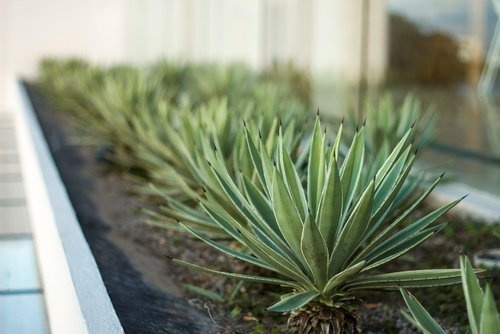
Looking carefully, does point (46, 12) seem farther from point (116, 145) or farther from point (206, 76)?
point (116, 145)

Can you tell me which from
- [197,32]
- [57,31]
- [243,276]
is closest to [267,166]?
[243,276]

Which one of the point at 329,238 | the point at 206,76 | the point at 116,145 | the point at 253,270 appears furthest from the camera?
the point at 206,76

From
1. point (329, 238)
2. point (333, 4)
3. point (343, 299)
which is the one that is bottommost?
point (343, 299)

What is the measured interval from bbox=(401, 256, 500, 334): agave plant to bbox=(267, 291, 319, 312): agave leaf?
0.34m

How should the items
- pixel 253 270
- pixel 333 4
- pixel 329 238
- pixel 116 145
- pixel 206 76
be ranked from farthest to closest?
pixel 206 76
pixel 333 4
pixel 116 145
pixel 253 270
pixel 329 238

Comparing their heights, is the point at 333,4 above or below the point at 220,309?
above

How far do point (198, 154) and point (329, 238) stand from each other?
1.17 m

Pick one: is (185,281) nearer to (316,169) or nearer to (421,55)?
(316,169)

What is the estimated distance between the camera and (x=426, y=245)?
14.2 feet

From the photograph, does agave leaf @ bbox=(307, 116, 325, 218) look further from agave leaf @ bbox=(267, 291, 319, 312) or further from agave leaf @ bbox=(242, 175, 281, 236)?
agave leaf @ bbox=(267, 291, 319, 312)

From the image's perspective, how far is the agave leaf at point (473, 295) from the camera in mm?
2031

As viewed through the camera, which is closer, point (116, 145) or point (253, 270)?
point (253, 270)

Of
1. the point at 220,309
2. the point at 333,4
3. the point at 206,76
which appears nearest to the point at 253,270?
the point at 220,309

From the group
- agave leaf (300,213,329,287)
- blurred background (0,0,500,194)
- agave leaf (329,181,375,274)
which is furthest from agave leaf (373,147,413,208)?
blurred background (0,0,500,194)
